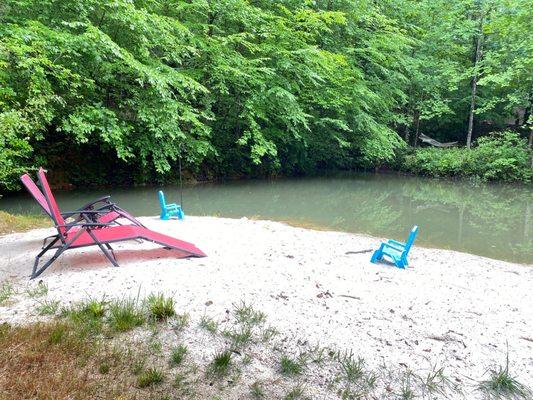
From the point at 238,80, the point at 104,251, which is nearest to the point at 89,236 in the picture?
the point at 104,251

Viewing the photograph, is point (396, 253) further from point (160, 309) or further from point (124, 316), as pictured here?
point (124, 316)

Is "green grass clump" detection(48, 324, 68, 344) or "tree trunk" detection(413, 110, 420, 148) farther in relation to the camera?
"tree trunk" detection(413, 110, 420, 148)

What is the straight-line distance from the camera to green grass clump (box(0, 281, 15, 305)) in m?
3.50

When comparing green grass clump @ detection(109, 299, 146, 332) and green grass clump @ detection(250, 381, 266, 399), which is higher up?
green grass clump @ detection(109, 299, 146, 332)

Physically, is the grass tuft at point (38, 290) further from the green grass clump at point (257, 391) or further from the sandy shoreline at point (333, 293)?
the green grass clump at point (257, 391)

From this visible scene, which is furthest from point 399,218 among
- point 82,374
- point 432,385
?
point 82,374

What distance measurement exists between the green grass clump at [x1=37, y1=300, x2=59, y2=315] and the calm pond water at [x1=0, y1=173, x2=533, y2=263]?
7.40 meters

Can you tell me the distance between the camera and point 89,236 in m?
4.67

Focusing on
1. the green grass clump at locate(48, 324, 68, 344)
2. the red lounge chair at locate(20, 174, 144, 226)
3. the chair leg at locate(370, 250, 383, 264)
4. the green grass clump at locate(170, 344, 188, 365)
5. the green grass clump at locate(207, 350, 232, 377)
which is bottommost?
the chair leg at locate(370, 250, 383, 264)

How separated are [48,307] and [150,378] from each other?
137 cm

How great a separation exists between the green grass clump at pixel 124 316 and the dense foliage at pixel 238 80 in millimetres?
4593

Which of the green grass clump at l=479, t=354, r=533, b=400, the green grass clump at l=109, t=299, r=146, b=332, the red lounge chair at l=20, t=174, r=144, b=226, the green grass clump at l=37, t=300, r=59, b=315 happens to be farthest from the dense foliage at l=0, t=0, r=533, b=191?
the green grass clump at l=479, t=354, r=533, b=400

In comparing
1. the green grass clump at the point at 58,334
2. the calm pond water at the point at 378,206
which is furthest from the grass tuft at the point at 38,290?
the calm pond water at the point at 378,206

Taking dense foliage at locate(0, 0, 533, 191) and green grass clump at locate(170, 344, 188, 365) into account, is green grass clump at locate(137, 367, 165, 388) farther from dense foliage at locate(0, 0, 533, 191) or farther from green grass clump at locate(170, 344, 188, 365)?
dense foliage at locate(0, 0, 533, 191)
